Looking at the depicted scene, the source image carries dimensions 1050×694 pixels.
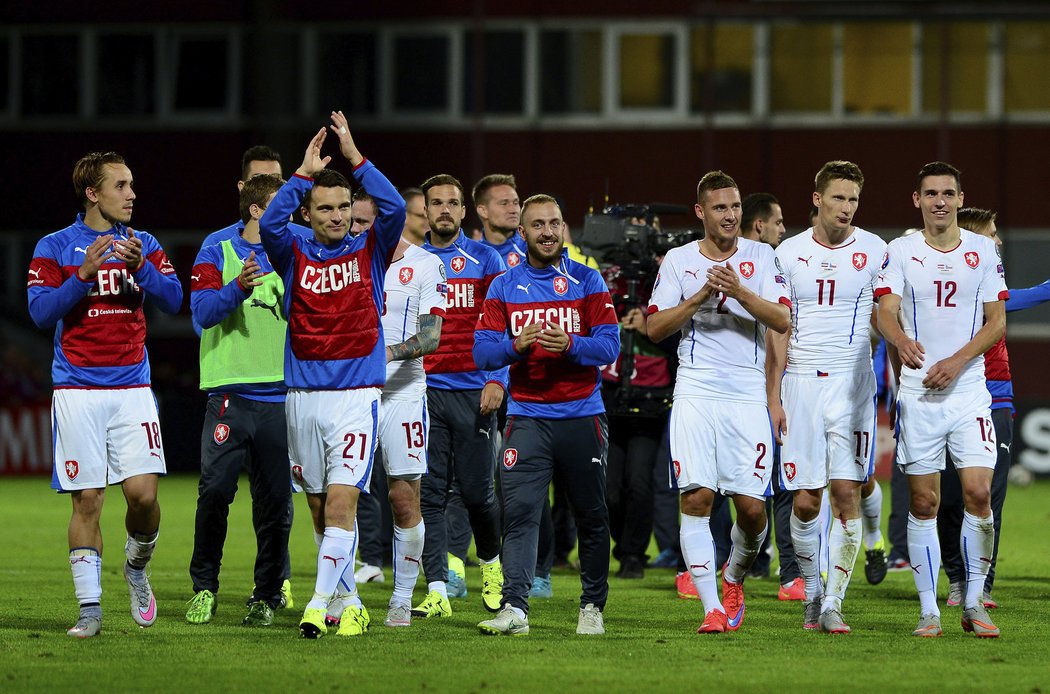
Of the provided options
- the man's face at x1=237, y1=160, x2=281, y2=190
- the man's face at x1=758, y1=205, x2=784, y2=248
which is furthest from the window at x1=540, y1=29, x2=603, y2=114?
the man's face at x1=237, y1=160, x2=281, y2=190

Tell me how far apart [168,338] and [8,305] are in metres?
2.96

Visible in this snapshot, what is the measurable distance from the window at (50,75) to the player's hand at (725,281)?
24.9 meters

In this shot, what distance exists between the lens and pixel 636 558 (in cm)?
1254

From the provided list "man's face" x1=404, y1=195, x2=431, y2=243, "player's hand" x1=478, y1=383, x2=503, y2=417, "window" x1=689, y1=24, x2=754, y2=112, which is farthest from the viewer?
"window" x1=689, y1=24, x2=754, y2=112

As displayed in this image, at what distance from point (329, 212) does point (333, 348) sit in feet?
2.43

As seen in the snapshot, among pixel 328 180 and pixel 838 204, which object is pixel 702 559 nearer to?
pixel 838 204

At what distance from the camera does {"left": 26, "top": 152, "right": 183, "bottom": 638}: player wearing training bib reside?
8.94 meters

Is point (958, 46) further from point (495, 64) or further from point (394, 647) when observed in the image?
point (394, 647)

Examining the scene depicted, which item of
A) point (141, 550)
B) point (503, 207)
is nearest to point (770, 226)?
point (503, 207)

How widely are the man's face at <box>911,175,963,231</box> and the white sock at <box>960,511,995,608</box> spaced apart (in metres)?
1.63

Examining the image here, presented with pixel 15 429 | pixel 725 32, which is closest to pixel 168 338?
pixel 15 429

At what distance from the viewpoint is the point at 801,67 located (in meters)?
30.5

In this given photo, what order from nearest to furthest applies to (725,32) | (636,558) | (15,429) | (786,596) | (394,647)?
1. (394,647)
2. (786,596)
3. (636,558)
4. (15,429)
5. (725,32)

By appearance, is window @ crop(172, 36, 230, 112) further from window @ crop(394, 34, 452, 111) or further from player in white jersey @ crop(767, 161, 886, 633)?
player in white jersey @ crop(767, 161, 886, 633)
